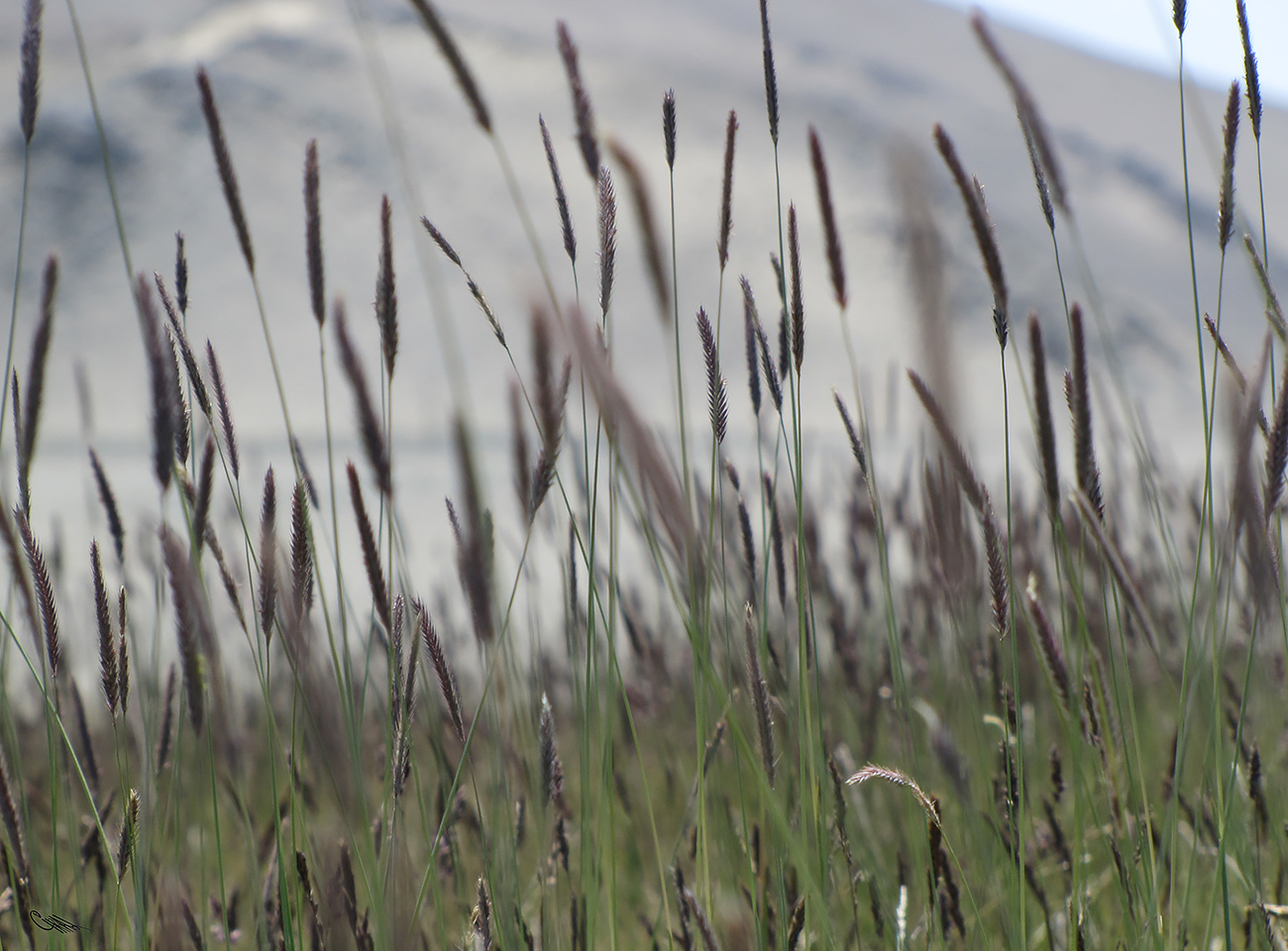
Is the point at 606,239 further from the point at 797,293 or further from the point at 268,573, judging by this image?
the point at 268,573

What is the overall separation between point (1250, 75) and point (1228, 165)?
0.11 metres

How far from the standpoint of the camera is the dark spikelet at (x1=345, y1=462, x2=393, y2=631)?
58 cm

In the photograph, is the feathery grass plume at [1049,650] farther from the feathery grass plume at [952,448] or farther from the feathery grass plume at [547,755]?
the feathery grass plume at [547,755]

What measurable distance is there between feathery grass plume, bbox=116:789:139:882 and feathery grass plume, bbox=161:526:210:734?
0.10 metres

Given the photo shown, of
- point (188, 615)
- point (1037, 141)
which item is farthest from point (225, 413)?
point (1037, 141)

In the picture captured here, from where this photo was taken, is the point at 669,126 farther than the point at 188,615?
Yes

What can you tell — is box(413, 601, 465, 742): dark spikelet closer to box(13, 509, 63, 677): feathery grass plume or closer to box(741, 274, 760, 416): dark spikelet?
box(13, 509, 63, 677): feathery grass plume

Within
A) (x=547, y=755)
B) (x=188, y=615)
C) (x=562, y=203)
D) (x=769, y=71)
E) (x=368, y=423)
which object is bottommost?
(x=547, y=755)

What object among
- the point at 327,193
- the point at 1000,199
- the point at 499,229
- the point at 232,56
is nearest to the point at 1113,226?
the point at 1000,199

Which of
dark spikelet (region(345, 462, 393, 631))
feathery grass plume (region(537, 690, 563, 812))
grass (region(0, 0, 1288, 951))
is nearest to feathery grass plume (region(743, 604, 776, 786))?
grass (region(0, 0, 1288, 951))

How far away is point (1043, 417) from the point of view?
1.77 feet

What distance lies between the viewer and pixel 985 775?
98 centimetres

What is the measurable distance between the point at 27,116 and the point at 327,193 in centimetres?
1040

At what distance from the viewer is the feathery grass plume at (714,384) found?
0.65 metres
